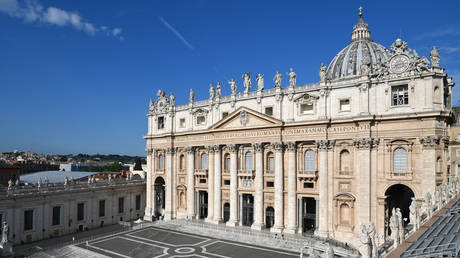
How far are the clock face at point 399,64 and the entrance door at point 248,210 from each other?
80.4 feet

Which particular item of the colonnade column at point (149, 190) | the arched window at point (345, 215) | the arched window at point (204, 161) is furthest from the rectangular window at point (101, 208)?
the arched window at point (345, 215)

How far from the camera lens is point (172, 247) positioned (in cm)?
3906

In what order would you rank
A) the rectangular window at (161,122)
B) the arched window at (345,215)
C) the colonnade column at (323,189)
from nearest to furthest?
the arched window at (345,215) < the colonnade column at (323,189) < the rectangular window at (161,122)

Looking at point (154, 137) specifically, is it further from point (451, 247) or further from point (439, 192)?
point (451, 247)

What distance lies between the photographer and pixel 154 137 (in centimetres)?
5922

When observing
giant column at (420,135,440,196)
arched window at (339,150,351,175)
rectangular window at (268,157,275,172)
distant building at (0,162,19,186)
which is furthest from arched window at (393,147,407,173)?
distant building at (0,162,19,186)

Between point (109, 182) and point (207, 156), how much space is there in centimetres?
1798

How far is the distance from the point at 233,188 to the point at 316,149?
43.1ft

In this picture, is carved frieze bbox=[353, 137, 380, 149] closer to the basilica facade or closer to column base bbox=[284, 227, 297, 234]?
the basilica facade

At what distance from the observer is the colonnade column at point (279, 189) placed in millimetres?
42438

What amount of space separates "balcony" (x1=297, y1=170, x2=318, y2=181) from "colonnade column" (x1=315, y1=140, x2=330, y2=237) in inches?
26.9

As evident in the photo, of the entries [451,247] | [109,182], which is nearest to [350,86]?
[451,247]

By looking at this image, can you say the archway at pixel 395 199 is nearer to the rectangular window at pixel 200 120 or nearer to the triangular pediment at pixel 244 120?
the triangular pediment at pixel 244 120

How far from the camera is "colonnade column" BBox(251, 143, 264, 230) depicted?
4428 centimetres
